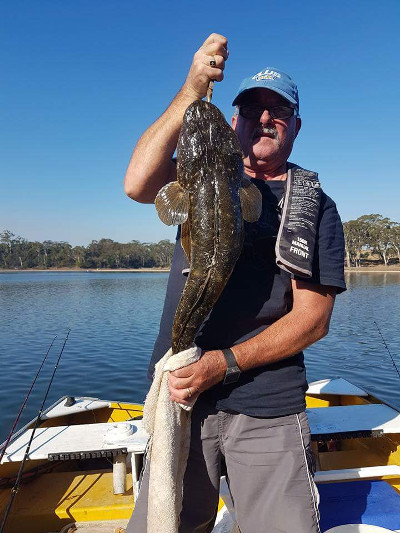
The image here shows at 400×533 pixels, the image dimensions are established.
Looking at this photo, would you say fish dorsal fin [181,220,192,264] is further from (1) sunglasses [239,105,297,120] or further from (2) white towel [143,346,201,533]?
(1) sunglasses [239,105,297,120]

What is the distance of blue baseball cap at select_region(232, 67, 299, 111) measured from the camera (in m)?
2.72

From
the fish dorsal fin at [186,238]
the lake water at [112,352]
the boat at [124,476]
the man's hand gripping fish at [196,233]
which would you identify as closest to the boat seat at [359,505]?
the boat at [124,476]

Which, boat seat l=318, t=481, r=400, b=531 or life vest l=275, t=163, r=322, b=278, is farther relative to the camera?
boat seat l=318, t=481, r=400, b=531

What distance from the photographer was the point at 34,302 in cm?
3638

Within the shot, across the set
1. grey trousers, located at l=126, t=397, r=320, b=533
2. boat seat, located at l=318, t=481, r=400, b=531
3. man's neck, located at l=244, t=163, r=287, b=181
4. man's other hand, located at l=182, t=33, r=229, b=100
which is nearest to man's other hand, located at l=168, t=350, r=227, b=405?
grey trousers, located at l=126, t=397, r=320, b=533

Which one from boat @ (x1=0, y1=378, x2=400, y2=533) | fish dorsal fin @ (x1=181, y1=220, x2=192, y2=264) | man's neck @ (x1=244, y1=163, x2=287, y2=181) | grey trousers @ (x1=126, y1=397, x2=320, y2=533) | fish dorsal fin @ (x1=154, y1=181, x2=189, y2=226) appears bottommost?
boat @ (x1=0, y1=378, x2=400, y2=533)

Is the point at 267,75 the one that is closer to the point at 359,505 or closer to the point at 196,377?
the point at 196,377

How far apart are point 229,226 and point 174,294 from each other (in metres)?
0.69

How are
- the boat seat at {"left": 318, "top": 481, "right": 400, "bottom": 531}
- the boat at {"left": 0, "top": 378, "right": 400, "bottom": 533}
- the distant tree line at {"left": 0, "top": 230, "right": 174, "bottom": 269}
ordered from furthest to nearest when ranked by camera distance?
the distant tree line at {"left": 0, "top": 230, "right": 174, "bottom": 269} < the boat at {"left": 0, "top": 378, "right": 400, "bottom": 533} < the boat seat at {"left": 318, "top": 481, "right": 400, "bottom": 531}

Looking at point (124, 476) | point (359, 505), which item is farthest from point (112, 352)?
point (359, 505)

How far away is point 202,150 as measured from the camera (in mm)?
2475

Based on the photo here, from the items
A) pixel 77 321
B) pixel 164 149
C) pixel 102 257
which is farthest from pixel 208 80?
pixel 102 257

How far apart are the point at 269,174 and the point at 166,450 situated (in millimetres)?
1956

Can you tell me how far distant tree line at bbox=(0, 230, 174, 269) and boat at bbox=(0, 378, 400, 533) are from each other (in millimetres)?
133919
